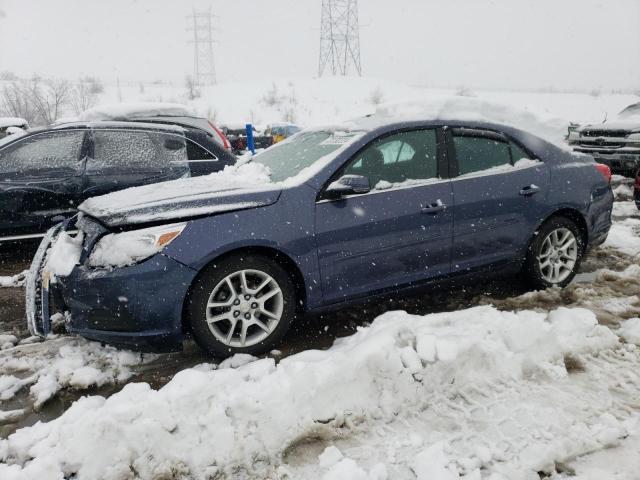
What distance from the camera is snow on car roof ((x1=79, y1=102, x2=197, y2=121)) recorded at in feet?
24.7

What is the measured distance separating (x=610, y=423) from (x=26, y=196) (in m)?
5.55

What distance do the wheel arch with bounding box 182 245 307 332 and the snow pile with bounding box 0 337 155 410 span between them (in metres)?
0.52

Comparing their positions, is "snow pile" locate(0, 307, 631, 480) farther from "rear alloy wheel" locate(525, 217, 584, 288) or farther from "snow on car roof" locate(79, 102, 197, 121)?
"snow on car roof" locate(79, 102, 197, 121)

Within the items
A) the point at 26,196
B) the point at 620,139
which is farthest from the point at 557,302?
the point at 620,139

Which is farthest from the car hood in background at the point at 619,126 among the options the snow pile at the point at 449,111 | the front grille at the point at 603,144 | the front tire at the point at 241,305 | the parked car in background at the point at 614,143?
the front tire at the point at 241,305

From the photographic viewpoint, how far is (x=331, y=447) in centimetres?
224

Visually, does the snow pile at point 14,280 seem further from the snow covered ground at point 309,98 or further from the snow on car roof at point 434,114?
the snow covered ground at point 309,98

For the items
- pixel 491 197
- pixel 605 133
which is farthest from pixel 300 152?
pixel 605 133

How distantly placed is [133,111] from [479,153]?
583 centimetres

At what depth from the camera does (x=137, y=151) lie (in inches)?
231

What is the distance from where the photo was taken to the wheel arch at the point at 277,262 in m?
3.06

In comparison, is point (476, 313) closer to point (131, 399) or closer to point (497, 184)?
point (497, 184)

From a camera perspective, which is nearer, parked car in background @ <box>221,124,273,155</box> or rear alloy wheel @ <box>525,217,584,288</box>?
rear alloy wheel @ <box>525,217,584,288</box>

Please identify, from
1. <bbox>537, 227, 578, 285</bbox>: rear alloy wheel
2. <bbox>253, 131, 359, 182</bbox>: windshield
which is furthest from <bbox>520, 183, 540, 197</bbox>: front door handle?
<bbox>253, 131, 359, 182</bbox>: windshield
